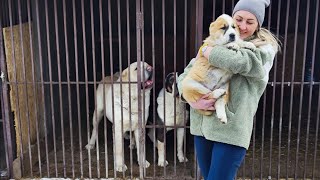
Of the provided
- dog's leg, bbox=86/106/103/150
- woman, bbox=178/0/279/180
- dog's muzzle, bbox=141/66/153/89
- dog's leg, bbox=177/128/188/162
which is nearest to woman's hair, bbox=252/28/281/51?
woman, bbox=178/0/279/180

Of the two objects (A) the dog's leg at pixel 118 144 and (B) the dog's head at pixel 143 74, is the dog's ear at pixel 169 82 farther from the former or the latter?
(A) the dog's leg at pixel 118 144

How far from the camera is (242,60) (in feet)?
7.79

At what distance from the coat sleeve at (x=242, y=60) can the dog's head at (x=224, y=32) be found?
18 centimetres

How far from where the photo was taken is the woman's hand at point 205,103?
263 cm

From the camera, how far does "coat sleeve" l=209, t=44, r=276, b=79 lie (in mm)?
2381

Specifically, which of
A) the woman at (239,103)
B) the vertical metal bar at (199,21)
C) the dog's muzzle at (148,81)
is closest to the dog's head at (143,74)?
the dog's muzzle at (148,81)

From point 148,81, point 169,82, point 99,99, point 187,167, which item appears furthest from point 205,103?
point 99,99

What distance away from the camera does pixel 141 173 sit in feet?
14.7

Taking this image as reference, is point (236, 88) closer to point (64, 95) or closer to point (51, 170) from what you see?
point (51, 170)

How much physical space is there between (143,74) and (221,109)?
1809 millimetres

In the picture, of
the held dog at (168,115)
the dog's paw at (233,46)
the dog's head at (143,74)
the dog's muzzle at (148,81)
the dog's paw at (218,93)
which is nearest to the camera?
the dog's paw at (233,46)

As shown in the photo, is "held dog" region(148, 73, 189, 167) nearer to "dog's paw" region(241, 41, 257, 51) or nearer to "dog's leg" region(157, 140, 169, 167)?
"dog's leg" region(157, 140, 169, 167)

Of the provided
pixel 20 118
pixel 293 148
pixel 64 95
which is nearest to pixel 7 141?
pixel 20 118

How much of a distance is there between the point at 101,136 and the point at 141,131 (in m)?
1.79
